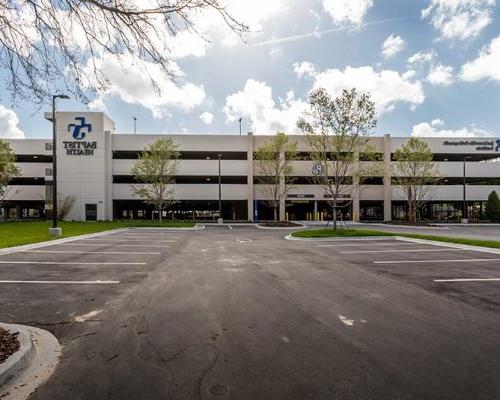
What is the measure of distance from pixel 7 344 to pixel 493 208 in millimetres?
49721

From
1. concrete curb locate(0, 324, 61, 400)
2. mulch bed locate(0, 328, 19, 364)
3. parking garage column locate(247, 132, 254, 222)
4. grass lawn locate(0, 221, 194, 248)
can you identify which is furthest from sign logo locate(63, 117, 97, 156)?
mulch bed locate(0, 328, 19, 364)

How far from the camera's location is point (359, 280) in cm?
841

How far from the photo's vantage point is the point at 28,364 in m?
3.82

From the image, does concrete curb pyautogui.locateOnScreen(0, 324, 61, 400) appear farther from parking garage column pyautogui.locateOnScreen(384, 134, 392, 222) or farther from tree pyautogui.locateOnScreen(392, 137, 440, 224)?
parking garage column pyautogui.locateOnScreen(384, 134, 392, 222)

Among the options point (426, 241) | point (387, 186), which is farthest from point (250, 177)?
point (426, 241)

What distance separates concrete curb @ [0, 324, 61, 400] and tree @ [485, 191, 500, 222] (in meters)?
48.7

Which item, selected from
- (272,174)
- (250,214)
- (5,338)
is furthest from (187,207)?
(5,338)

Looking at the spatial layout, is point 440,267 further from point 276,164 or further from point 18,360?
point 276,164

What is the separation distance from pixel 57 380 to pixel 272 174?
35.2 metres

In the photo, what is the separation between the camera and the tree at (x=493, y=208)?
38.9m

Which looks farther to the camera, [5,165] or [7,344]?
[5,165]

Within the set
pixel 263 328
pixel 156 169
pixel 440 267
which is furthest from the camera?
pixel 156 169

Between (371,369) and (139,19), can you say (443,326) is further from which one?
(139,19)

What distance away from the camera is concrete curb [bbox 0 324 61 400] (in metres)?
3.32
